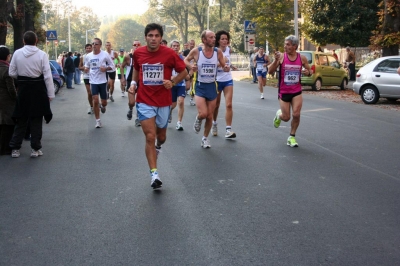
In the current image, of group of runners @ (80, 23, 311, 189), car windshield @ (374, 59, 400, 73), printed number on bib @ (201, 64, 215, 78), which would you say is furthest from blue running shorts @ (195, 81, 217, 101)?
car windshield @ (374, 59, 400, 73)

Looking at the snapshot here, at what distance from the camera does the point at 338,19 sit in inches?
1403

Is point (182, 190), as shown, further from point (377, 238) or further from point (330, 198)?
point (377, 238)

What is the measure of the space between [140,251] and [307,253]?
133 centimetres

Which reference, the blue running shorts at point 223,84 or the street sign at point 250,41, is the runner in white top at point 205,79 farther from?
the street sign at point 250,41

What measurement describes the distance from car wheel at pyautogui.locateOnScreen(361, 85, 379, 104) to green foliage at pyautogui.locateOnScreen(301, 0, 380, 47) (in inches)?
711

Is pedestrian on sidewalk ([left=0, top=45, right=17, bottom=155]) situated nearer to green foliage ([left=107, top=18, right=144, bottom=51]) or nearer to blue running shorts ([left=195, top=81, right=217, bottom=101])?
blue running shorts ([left=195, top=81, right=217, bottom=101])

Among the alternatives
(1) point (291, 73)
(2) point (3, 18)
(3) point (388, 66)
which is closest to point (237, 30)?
(2) point (3, 18)

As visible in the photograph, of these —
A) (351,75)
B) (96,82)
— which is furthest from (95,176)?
(351,75)

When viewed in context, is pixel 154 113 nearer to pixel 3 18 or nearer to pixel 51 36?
pixel 3 18

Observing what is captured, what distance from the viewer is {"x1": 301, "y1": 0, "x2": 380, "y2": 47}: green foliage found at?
3562cm

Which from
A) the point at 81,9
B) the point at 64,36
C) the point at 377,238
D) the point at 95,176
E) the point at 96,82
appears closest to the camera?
the point at 377,238

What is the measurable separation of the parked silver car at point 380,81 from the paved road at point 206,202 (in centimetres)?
657

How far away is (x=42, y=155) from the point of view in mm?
9352

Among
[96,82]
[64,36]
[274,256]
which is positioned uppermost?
[64,36]
